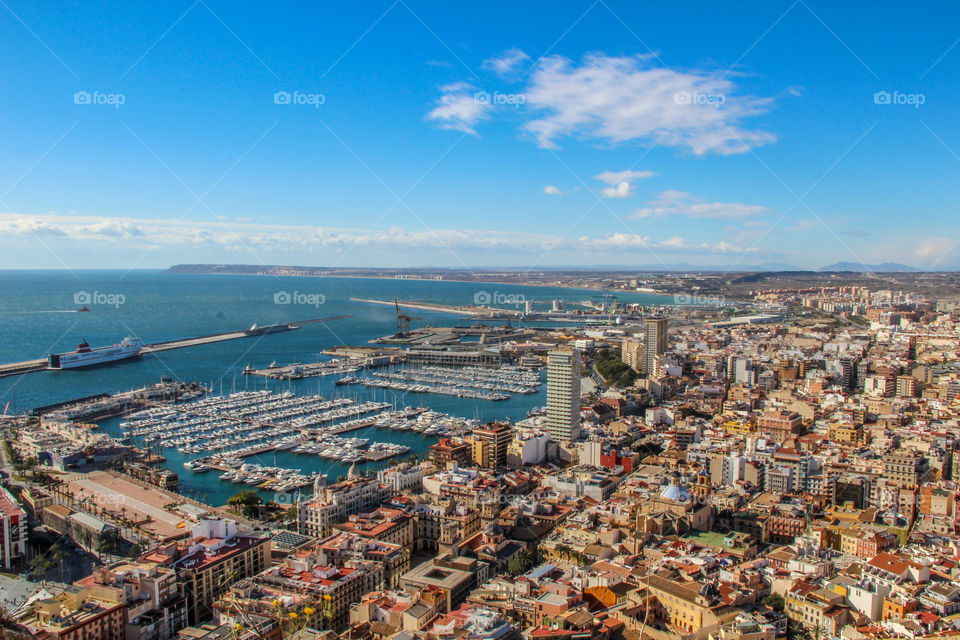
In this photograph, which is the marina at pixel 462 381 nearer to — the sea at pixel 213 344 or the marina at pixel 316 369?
Result: the sea at pixel 213 344

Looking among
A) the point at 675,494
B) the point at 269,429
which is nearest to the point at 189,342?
Result: the point at 269,429

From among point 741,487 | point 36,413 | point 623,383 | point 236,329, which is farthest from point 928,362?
point 236,329

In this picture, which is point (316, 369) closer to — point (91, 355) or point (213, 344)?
point (91, 355)

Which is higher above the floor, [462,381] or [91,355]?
[91,355]

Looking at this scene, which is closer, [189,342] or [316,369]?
[316,369]

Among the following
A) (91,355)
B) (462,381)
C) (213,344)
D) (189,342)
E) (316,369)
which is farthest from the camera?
(213,344)

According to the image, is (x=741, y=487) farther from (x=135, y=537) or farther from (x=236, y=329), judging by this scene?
(x=236, y=329)
